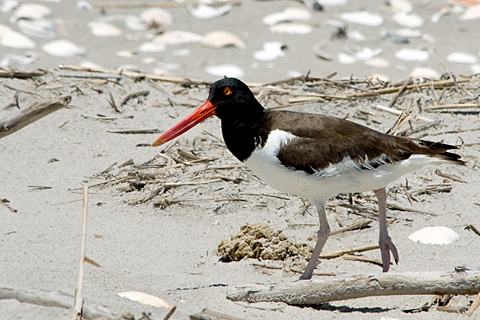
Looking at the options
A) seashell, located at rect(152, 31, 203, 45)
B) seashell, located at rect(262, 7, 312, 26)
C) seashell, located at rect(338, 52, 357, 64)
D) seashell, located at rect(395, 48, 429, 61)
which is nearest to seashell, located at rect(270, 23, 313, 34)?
seashell, located at rect(262, 7, 312, 26)

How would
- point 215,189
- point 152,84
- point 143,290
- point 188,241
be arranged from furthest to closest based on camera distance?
1. point 152,84
2. point 215,189
3. point 188,241
4. point 143,290

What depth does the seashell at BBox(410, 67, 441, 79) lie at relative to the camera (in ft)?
23.7

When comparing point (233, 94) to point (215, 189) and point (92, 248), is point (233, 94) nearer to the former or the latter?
point (215, 189)

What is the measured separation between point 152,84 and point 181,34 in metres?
2.42

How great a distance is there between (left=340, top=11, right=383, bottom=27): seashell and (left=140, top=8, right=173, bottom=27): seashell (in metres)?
2.69

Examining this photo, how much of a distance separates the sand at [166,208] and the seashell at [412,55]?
2.15m

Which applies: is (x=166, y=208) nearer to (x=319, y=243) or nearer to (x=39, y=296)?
(x=319, y=243)

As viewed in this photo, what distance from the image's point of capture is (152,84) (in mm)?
6395

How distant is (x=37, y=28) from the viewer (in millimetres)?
8258

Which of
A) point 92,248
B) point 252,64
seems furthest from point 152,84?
point 92,248

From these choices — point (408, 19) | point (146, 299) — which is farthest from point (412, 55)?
point (146, 299)

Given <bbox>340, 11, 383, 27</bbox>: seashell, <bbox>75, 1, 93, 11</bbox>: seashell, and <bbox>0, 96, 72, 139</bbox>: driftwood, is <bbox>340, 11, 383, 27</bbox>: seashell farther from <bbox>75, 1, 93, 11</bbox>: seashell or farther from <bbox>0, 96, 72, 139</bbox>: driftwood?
<bbox>0, 96, 72, 139</bbox>: driftwood

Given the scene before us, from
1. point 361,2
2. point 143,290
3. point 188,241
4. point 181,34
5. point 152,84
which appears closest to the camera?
point 143,290

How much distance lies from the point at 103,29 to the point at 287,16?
2746mm
